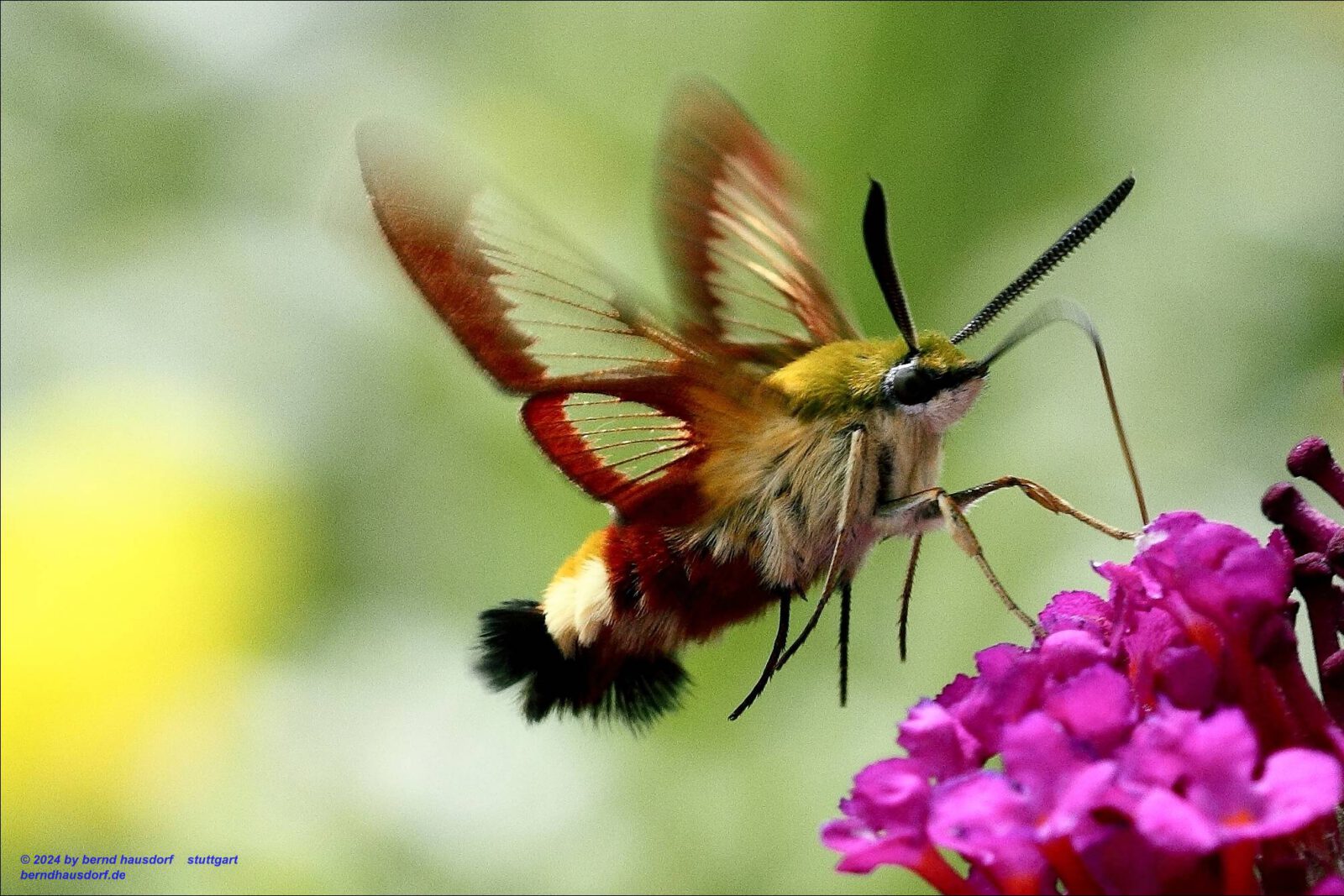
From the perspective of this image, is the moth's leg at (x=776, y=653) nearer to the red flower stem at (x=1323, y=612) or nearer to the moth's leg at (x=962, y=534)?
the moth's leg at (x=962, y=534)

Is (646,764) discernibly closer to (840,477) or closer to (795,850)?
→ (795,850)

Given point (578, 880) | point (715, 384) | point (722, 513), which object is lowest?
point (578, 880)

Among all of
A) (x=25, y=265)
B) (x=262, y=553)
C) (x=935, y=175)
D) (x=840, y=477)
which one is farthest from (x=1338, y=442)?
(x=25, y=265)

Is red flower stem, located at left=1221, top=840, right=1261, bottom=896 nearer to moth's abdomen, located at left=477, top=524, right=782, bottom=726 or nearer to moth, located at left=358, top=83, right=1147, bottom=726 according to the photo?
moth, located at left=358, top=83, right=1147, bottom=726

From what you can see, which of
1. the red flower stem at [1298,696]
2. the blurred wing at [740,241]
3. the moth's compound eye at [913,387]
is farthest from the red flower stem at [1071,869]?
the blurred wing at [740,241]

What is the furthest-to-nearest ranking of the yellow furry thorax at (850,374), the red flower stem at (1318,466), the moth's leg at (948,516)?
the yellow furry thorax at (850,374)
the moth's leg at (948,516)
the red flower stem at (1318,466)

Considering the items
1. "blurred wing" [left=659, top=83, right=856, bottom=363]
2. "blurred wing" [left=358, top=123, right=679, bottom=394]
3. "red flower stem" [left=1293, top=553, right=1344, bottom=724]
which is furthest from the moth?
"red flower stem" [left=1293, top=553, right=1344, bottom=724]

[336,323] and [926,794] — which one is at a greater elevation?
[336,323]
